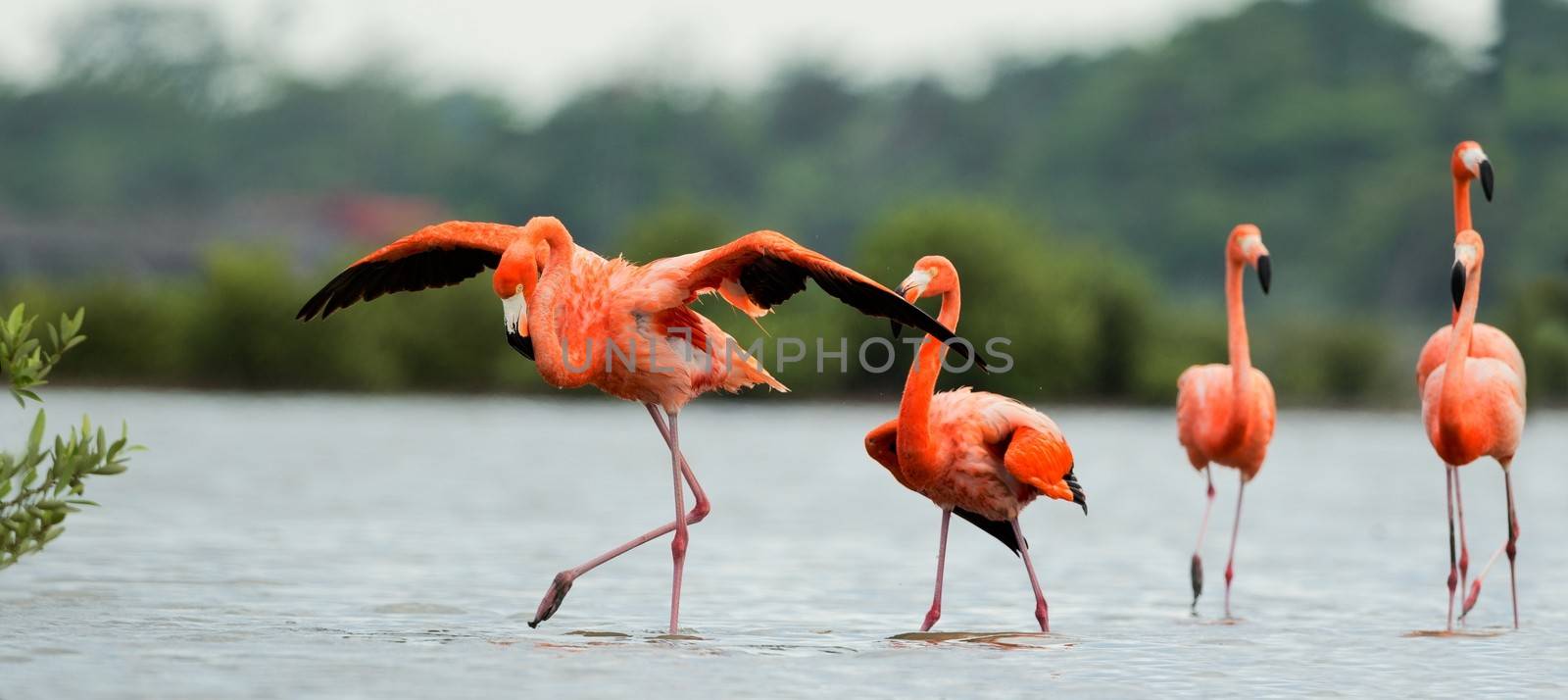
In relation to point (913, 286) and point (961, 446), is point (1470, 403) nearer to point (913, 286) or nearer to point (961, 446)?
point (961, 446)

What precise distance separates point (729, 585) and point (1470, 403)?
153 inches

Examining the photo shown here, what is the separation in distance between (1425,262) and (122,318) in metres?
30.7

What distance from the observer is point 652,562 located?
40.3 ft

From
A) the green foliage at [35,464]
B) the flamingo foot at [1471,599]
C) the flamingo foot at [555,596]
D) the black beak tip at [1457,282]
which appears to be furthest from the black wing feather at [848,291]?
the flamingo foot at [1471,599]

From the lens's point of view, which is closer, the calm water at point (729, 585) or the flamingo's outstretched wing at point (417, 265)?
the calm water at point (729, 585)

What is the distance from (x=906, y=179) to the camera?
204ft

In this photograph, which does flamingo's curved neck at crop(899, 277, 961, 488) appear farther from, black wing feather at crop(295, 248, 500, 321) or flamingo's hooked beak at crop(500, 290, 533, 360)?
black wing feather at crop(295, 248, 500, 321)

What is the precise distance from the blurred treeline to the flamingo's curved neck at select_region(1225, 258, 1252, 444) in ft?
79.3

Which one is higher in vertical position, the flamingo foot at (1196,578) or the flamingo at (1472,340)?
the flamingo at (1472,340)

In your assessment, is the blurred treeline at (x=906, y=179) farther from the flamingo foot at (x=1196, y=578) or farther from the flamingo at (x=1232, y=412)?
the flamingo foot at (x=1196, y=578)

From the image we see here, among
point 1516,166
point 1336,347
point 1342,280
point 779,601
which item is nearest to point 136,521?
point 779,601

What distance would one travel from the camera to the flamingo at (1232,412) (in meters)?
10.8

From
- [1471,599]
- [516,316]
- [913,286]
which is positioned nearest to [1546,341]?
[1471,599]

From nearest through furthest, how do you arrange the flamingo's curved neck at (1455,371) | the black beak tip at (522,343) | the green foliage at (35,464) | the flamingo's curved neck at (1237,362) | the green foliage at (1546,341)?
the green foliage at (35,464), the black beak tip at (522,343), the flamingo's curved neck at (1455,371), the flamingo's curved neck at (1237,362), the green foliage at (1546,341)
